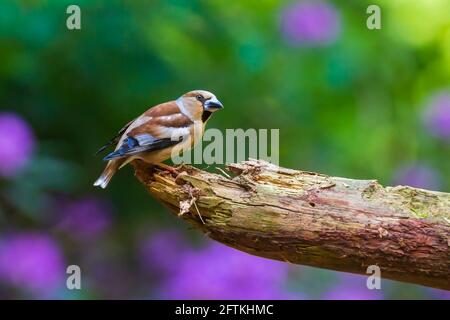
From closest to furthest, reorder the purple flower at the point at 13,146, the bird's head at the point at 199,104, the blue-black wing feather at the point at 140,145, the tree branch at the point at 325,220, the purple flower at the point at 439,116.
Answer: the tree branch at the point at 325,220 → the blue-black wing feather at the point at 140,145 → the bird's head at the point at 199,104 → the purple flower at the point at 13,146 → the purple flower at the point at 439,116

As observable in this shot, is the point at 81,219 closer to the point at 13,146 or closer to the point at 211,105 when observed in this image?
the point at 13,146

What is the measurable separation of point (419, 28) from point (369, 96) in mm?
339

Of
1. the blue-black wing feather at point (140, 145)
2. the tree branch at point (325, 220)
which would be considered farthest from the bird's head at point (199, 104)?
the tree branch at point (325, 220)

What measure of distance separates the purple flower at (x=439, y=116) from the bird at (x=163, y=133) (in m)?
1.36

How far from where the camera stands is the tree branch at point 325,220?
153cm

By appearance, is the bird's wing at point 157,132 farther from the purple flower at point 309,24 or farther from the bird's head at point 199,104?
the purple flower at point 309,24

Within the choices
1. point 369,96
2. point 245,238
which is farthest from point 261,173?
point 369,96

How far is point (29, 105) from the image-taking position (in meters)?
2.93

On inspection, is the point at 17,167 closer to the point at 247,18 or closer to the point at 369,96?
the point at 247,18

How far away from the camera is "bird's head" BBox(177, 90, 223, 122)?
6.33ft

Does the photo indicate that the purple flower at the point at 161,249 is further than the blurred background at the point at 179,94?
Yes

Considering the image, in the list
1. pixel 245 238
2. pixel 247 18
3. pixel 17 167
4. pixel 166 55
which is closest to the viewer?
pixel 245 238

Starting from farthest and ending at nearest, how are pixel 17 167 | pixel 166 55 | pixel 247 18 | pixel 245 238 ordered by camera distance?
pixel 247 18 → pixel 166 55 → pixel 17 167 → pixel 245 238

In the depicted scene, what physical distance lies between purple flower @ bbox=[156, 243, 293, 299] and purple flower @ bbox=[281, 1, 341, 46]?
0.89m
